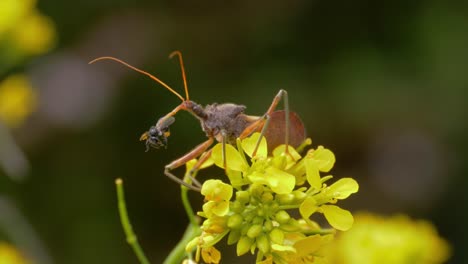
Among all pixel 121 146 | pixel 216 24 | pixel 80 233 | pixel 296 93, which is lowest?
pixel 80 233

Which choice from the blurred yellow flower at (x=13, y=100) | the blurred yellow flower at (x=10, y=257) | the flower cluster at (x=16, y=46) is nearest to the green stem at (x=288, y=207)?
the blurred yellow flower at (x=10, y=257)

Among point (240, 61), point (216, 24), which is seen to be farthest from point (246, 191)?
point (216, 24)

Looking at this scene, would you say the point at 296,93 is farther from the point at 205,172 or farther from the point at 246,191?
the point at 246,191

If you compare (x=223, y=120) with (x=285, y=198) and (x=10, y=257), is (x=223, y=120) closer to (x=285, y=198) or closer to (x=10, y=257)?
(x=285, y=198)

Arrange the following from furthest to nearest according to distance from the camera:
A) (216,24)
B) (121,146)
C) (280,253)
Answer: (216,24) < (121,146) < (280,253)

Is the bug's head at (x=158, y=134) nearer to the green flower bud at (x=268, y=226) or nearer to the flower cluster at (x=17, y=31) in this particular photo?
the green flower bud at (x=268, y=226)

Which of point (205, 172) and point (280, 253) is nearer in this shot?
point (280, 253)
